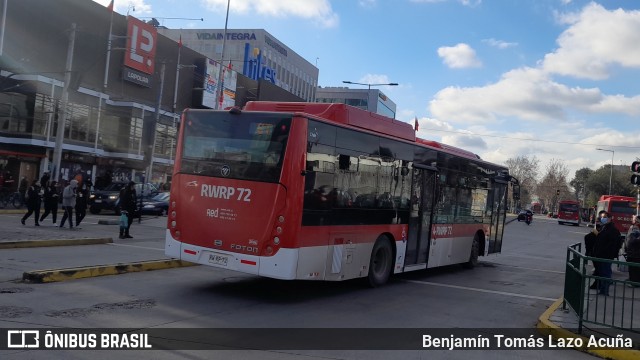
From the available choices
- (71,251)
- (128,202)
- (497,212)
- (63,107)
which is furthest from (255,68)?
(71,251)

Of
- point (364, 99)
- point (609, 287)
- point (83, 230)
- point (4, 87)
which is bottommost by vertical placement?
point (83, 230)

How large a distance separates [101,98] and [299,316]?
3563 centimetres

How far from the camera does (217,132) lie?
967 centimetres

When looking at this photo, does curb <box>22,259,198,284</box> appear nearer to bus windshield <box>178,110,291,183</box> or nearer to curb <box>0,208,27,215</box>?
bus windshield <box>178,110,291,183</box>

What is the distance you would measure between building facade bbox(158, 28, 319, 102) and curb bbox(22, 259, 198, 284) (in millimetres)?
69125

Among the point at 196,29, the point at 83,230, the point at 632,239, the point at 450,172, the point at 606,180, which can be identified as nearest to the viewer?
the point at 632,239

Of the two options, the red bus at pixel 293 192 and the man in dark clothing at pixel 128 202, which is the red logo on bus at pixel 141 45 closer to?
the man in dark clothing at pixel 128 202

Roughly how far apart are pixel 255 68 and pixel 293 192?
249 feet

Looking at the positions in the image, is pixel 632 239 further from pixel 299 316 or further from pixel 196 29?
pixel 196 29

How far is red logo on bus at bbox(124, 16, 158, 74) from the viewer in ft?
136

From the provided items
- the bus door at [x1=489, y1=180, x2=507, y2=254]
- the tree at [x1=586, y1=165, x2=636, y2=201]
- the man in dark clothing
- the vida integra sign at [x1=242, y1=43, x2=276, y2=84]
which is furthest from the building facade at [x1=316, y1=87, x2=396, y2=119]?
the man in dark clothing

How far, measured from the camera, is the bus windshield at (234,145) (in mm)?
9086

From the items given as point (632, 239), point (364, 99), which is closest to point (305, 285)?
point (632, 239)

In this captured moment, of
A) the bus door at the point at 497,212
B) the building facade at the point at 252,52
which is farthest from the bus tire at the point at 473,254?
the building facade at the point at 252,52
